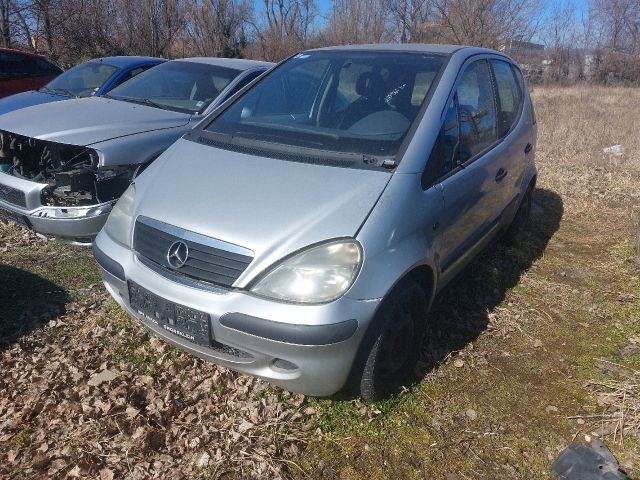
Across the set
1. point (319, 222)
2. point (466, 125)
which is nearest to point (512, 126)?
point (466, 125)

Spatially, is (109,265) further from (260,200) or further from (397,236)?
(397,236)

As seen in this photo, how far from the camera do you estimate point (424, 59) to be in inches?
131

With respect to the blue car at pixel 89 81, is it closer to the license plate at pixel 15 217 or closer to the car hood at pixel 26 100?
the car hood at pixel 26 100

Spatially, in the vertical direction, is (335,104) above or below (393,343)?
above

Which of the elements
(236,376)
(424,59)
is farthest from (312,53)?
(236,376)

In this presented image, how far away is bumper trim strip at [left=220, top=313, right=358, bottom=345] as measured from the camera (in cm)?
216

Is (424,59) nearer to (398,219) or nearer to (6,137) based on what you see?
(398,219)

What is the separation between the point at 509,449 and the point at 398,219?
1271 mm

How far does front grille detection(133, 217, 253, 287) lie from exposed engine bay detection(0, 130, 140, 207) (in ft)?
5.54

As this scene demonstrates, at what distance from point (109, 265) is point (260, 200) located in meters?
0.87

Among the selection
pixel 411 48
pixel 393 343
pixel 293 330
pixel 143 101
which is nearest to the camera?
pixel 293 330

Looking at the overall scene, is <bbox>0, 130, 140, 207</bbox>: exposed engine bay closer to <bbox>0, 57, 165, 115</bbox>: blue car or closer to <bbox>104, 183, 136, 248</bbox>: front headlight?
<bbox>104, 183, 136, 248</bbox>: front headlight

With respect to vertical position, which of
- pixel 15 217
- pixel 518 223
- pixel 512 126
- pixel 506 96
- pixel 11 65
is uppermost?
pixel 11 65

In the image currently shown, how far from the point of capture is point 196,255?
2.34m
